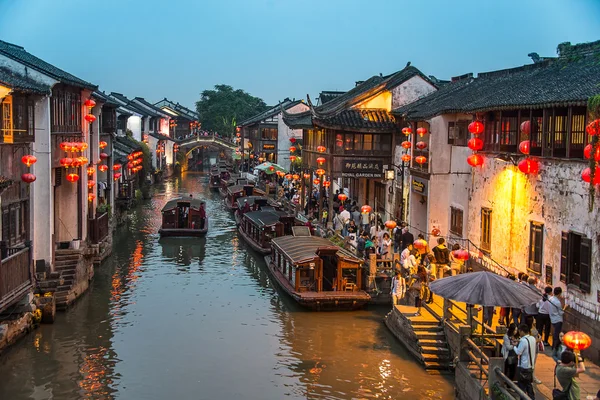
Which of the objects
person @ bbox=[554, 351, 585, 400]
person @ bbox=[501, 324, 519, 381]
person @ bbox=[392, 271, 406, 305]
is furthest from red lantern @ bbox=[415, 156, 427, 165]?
person @ bbox=[554, 351, 585, 400]

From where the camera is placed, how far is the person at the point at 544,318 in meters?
17.3

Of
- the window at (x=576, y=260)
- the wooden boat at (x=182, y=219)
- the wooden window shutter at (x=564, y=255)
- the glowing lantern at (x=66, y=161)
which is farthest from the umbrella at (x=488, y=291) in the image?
the wooden boat at (x=182, y=219)

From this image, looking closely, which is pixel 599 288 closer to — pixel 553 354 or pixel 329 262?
pixel 553 354

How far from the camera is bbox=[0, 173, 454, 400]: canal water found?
17891mm

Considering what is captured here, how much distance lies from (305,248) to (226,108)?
295 ft

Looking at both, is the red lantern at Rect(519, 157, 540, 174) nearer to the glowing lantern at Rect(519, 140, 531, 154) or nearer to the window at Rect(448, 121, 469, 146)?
the glowing lantern at Rect(519, 140, 531, 154)

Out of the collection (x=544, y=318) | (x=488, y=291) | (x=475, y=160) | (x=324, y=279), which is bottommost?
(x=324, y=279)

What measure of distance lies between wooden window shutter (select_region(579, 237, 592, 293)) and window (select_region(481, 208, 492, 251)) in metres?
6.25

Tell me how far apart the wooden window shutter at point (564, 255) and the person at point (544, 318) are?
0.95m

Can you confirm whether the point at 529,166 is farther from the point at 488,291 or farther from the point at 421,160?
the point at 421,160

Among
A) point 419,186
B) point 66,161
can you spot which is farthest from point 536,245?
point 66,161

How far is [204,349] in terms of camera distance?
21.0 meters

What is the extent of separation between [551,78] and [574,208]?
17.4ft

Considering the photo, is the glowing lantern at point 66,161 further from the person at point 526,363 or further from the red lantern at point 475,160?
the person at point 526,363
